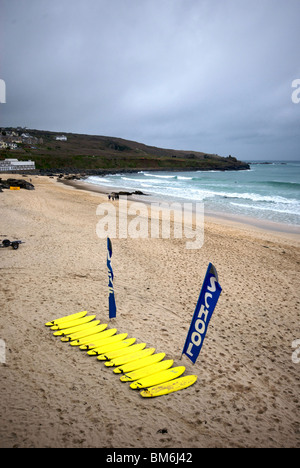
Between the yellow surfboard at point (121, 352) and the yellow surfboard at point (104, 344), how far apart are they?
0.14 m

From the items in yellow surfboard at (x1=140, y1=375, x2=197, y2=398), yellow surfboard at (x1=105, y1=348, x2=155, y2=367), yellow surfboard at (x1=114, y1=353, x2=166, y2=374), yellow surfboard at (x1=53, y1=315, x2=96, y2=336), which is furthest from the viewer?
yellow surfboard at (x1=53, y1=315, x2=96, y2=336)

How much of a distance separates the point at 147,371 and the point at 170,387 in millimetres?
539

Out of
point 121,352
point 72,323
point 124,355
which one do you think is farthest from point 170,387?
point 72,323

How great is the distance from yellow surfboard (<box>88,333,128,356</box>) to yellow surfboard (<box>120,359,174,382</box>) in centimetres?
84

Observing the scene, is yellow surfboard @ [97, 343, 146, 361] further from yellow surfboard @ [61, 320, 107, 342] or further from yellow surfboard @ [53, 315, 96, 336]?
yellow surfboard @ [53, 315, 96, 336]

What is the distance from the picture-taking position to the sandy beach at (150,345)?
12.7 ft

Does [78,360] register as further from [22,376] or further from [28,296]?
[28,296]

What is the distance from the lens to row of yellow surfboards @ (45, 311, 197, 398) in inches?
187

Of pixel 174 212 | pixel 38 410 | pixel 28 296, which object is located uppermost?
pixel 174 212

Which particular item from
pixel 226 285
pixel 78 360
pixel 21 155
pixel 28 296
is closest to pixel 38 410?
pixel 78 360

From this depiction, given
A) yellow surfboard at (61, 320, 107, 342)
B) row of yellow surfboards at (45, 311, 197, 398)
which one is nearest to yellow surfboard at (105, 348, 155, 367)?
row of yellow surfboards at (45, 311, 197, 398)

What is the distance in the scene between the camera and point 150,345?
19.3ft

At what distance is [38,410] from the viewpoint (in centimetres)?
405

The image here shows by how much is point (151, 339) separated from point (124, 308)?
1.52 metres
